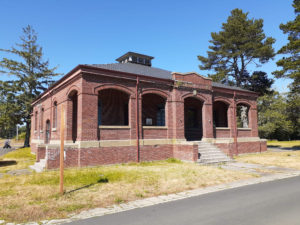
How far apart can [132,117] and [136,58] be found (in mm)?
10660

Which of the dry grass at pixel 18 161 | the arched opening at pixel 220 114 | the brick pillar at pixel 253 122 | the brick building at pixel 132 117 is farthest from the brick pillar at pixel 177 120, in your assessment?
the dry grass at pixel 18 161

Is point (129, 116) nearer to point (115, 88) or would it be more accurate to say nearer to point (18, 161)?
point (115, 88)

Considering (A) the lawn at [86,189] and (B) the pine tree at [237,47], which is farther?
(B) the pine tree at [237,47]

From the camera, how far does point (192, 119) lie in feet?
70.0

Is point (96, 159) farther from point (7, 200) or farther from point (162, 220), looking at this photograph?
point (162, 220)

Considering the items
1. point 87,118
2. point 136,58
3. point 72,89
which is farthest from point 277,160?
point 136,58

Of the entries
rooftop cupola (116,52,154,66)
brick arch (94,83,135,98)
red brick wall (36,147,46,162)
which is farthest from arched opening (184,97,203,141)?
red brick wall (36,147,46,162)

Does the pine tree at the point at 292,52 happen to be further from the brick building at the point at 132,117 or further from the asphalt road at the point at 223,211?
the asphalt road at the point at 223,211

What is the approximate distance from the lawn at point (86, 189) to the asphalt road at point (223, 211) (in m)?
1.09

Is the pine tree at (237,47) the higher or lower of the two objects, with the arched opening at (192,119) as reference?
higher

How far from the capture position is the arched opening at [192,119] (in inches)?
787

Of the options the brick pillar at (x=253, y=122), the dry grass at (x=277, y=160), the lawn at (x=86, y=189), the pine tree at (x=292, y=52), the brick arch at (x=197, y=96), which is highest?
the pine tree at (x=292, y=52)

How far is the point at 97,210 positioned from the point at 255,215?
3812 mm

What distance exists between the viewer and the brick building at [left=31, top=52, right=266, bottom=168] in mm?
12648
